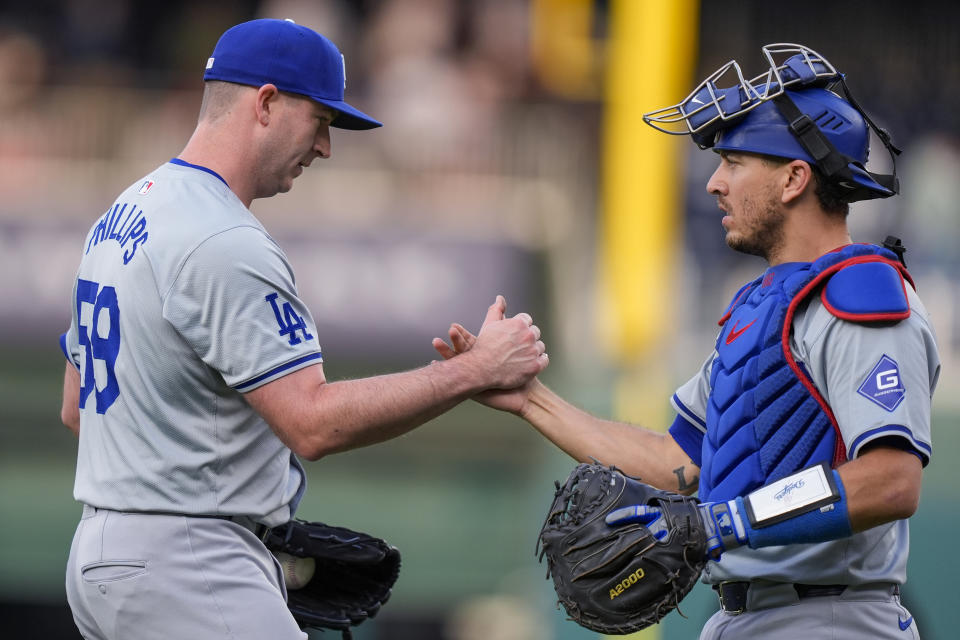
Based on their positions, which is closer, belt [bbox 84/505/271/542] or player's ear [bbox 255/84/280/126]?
belt [bbox 84/505/271/542]

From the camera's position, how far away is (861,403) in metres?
2.54

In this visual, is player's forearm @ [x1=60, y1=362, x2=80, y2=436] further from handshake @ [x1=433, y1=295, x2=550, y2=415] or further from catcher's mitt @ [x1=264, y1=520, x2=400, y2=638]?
handshake @ [x1=433, y1=295, x2=550, y2=415]

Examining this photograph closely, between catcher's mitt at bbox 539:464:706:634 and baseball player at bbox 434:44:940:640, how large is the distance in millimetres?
48

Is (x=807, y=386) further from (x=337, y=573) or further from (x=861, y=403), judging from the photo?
(x=337, y=573)

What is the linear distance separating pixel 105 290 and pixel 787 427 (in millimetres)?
1558

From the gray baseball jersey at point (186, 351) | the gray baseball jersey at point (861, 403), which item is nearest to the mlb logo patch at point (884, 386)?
the gray baseball jersey at point (861, 403)

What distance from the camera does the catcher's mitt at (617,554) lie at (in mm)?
2604

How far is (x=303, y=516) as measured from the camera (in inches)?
327

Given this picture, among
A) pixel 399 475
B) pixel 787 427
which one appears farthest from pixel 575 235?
pixel 787 427

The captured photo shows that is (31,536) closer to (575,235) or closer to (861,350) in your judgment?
(575,235)

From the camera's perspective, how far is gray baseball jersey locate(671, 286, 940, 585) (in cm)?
253

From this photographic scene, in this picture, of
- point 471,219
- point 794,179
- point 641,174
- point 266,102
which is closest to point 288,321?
point 266,102

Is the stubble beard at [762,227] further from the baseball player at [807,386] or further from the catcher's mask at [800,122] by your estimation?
the catcher's mask at [800,122]

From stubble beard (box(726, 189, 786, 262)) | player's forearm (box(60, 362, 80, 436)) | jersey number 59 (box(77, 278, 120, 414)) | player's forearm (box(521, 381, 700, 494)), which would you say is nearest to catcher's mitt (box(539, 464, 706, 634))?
player's forearm (box(521, 381, 700, 494))
